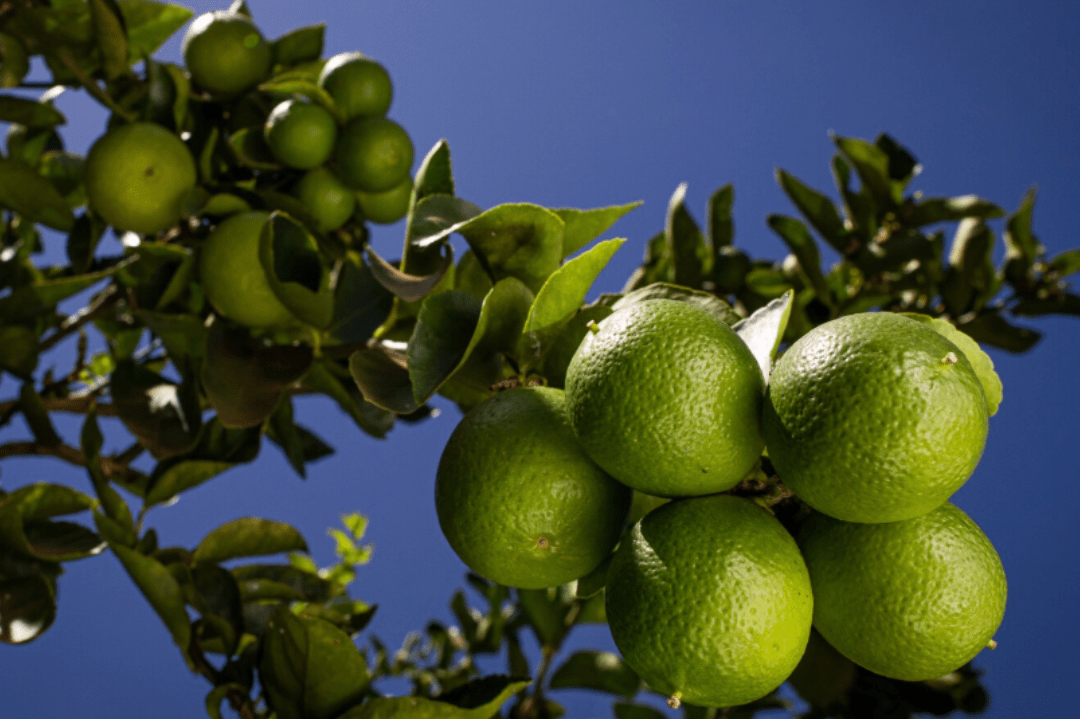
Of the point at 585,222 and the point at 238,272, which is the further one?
the point at 238,272

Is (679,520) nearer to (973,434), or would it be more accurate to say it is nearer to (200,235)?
(973,434)

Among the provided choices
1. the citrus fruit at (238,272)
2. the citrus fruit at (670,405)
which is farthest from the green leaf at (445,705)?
the citrus fruit at (238,272)

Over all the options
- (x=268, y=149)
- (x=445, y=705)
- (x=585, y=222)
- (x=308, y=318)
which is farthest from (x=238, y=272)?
(x=445, y=705)

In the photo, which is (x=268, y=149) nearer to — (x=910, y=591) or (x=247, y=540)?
(x=247, y=540)

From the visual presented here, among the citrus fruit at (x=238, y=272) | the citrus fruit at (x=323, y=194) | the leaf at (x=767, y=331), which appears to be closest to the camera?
the leaf at (x=767, y=331)

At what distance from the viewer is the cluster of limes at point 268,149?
37.9 inches

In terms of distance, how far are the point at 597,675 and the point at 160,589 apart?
749mm

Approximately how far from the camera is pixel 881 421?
0.46 m

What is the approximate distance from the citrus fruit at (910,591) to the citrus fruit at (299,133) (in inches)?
31.0

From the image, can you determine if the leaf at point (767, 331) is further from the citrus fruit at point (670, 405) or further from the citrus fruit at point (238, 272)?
the citrus fruit at point (238, 272)

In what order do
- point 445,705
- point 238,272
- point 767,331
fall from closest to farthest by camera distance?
point 767,331 → point 445,705 → point 238,272

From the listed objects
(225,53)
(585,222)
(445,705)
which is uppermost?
(225,53)

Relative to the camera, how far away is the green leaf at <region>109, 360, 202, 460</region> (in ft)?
3.14

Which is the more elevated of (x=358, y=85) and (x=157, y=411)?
(x=358, y=85)
